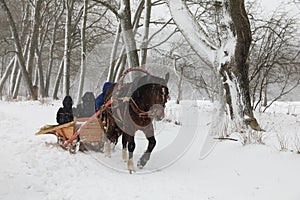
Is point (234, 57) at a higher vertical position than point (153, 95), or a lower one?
higher

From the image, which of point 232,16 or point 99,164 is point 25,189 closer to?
point 99,164

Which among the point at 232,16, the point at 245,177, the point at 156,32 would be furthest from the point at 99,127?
the point at 156,32

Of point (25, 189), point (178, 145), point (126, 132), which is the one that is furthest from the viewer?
point (178, 145)

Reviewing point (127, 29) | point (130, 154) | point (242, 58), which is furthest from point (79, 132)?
point (127, 29)

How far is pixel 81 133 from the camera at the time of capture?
6.20 meters

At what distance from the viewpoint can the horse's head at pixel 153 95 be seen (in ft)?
16.6

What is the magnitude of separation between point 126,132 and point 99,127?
1.04 metres

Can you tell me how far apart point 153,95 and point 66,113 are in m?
2.70

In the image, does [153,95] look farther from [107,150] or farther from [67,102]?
[67,102]

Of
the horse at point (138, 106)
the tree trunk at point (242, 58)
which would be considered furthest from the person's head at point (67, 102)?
the tree trunk at point (242, 58)

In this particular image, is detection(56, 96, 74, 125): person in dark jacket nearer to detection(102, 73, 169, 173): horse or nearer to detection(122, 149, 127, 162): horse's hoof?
detection(102, 73, 169, 173): horse

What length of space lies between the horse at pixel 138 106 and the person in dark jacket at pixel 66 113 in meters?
1.47

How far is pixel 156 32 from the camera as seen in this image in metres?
15.5

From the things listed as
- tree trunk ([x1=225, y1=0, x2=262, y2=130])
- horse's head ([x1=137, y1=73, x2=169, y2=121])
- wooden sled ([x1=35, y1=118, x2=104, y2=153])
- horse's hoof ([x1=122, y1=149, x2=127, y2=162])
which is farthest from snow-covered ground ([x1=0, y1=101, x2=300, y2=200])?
horse's head ([x1=137, y1=73, x2=169, y2=121])
